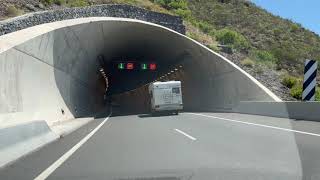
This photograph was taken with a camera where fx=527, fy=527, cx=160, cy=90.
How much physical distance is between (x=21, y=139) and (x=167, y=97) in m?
24.8

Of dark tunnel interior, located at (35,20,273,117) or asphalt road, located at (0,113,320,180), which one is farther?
dark tunnel interior, located at (35,20,273,117)

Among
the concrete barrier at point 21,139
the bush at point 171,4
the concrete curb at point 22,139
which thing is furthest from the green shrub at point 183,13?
the concrete barrier at point 21,139

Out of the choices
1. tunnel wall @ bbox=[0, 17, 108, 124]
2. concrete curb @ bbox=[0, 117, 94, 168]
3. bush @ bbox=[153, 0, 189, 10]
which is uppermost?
bush @ bbox=[153, 0, 189, 10]

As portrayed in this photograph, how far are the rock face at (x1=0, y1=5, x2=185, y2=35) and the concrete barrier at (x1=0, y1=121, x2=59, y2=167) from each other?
54.7 feet

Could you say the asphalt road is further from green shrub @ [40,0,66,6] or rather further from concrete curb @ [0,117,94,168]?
green shrub @ [40,0,66,6]

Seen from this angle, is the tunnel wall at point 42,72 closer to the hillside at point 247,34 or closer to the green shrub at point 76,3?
the hillside at point 247,34

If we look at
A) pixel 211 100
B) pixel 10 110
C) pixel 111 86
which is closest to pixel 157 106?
pixel 211 100


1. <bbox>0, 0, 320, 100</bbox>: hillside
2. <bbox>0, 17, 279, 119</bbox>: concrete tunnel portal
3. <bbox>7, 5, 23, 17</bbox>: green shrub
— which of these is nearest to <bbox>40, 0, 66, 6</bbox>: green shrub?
<bbox>0, 0, 320, 100</bbox>: hillside

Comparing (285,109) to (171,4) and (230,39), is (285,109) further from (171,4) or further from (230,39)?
(171,4)

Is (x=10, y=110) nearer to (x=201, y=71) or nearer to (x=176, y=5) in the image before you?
(x=201, y=71)

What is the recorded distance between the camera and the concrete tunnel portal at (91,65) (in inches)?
747

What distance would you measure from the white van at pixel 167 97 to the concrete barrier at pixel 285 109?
4.54 metres

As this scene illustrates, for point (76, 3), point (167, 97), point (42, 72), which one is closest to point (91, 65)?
point (167, 97)

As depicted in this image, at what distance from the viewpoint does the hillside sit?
Result: 42.4 m
